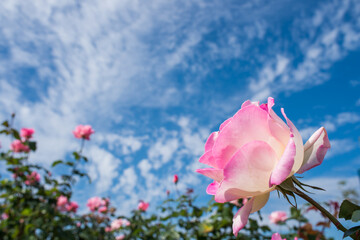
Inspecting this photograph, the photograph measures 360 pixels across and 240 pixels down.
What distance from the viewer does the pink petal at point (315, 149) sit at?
0.59 m

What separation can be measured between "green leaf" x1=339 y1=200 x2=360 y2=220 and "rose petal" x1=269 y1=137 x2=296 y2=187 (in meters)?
0.17

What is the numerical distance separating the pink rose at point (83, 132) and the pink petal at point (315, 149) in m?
4.31

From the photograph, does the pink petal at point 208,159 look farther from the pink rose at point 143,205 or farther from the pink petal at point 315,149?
the pink rose at point 143,205

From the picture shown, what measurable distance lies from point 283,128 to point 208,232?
7.96ft

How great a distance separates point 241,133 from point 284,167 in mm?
106

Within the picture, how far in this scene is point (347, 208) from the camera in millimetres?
599

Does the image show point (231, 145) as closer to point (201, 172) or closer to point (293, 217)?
point (201, 172)

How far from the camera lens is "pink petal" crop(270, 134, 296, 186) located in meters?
0.54

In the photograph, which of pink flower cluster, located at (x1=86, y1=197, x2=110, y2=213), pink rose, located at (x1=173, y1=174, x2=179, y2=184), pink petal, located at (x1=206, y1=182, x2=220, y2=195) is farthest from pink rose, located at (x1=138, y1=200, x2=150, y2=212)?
pink petal, located at (x1=206, y1=182, x2=220, y2=195)

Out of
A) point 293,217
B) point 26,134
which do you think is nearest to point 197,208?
point 293,217

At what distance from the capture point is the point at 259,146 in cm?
58

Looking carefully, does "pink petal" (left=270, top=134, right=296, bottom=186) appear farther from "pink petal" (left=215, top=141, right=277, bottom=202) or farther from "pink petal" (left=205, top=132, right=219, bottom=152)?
"pink petal" (left=205, top=132, right=219, bottom=152)

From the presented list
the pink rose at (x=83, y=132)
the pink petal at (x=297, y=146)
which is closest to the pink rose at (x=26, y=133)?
the pink rose at (x=83, y=132)

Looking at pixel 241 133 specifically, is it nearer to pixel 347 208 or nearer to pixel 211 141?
pixel 211 141
